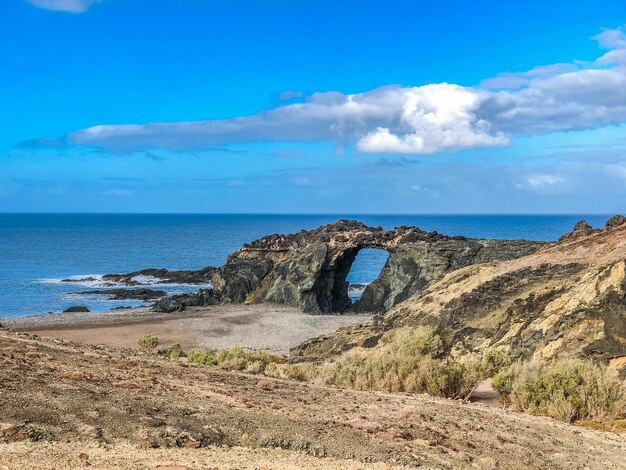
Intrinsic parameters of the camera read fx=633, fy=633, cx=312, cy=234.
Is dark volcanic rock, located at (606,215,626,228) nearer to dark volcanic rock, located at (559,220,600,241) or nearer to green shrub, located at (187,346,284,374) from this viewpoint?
dark volcanic rock, located at (559,220,600,241)

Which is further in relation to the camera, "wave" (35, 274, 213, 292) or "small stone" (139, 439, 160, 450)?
"wave" (35, 274, 213, 292)

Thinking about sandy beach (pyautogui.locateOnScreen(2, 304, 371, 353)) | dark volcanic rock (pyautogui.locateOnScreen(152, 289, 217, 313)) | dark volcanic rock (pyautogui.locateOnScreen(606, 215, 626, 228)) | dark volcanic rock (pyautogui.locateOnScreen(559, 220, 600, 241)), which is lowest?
sandy beach (pyautogui.locateOnScreen(2, 304, 371, 353))

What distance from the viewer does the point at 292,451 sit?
27.6 feet

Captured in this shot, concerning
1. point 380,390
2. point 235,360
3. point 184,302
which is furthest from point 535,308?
point 184,302

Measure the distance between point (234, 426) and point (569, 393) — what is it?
8301 millimetres

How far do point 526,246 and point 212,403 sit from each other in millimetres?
35314

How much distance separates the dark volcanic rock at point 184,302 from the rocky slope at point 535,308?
20742 mm

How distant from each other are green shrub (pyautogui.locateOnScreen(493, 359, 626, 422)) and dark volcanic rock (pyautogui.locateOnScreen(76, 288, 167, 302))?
49550mm

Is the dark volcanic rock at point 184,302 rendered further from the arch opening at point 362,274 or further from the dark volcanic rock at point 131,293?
the arch opening at point 362,274

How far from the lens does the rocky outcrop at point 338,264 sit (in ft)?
145

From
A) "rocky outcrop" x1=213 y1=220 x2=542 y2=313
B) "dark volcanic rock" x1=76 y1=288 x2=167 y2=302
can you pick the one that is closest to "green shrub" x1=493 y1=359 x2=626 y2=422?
"rocky outcrop" x1=213 y1=220 x2=542 y2=313

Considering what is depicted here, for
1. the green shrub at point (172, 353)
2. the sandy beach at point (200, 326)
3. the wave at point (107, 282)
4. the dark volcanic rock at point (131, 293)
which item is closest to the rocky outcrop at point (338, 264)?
the sandy beach at point (200, 326)

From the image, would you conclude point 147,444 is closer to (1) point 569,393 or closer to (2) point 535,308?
(1) point 569,393

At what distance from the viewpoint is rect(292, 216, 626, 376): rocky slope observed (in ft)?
61.1
